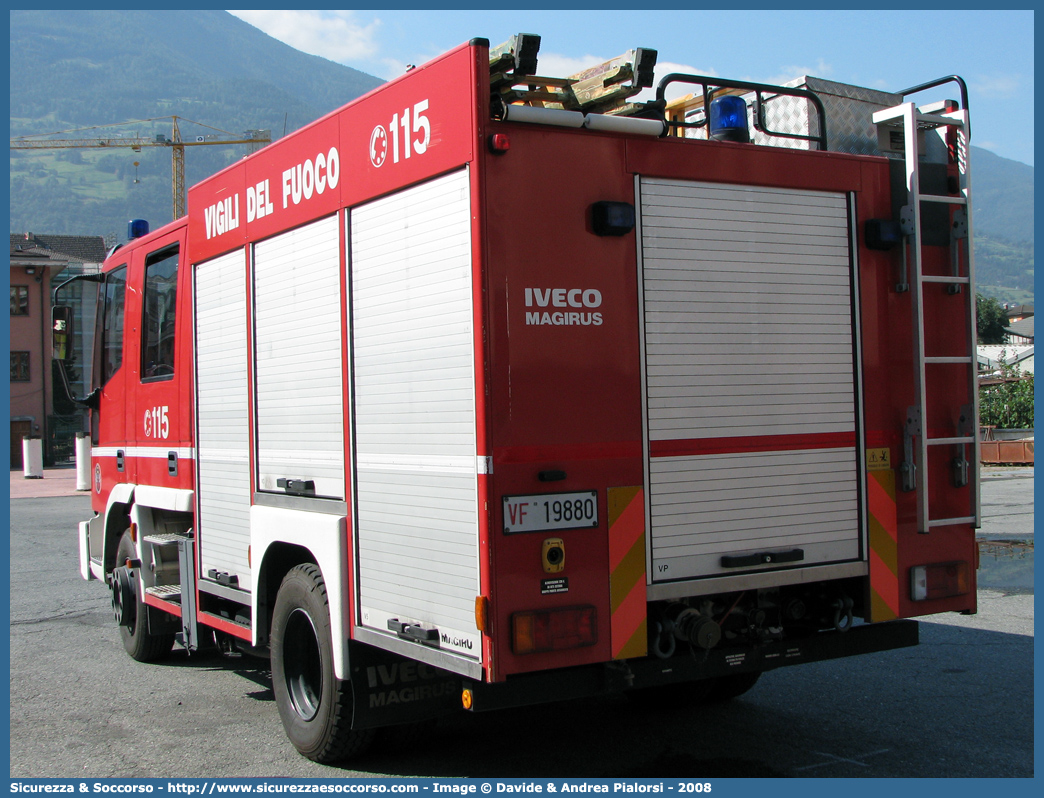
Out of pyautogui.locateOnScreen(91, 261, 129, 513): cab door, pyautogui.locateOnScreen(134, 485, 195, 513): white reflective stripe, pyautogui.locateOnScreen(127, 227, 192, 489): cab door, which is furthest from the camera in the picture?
pyautogui.locateOnScreen(91, 261, 129, 513): cab door

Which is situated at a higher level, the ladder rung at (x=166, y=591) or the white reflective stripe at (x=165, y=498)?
the white reflective stripe at (x=165, y=498)

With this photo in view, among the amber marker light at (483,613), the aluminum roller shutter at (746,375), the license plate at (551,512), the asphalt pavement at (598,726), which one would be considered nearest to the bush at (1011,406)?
the asphalt pavement at (598,726)

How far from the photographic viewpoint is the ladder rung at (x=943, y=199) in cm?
477

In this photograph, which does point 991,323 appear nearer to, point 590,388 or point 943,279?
point 943,279

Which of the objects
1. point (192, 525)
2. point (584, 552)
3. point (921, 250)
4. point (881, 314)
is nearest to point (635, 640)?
point (584, 552)

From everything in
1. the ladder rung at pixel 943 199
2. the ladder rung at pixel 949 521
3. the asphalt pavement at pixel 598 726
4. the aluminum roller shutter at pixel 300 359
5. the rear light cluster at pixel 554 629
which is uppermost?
the ladder rung at pixel 943 199

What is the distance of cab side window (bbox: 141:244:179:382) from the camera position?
22.6 feet

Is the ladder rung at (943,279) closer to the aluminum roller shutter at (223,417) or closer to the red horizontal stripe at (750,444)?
the red horizontal stripe at (750,444)

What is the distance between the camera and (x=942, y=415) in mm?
4918

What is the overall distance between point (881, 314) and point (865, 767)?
2234mm

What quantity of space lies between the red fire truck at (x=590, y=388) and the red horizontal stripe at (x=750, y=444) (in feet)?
0.05

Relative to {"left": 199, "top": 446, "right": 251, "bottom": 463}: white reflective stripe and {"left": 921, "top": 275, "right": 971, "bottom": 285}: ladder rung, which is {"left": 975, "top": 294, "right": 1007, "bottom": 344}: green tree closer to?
{"left": 921, "top": 275, "right": 971, "bottom": 285}: ladder rung

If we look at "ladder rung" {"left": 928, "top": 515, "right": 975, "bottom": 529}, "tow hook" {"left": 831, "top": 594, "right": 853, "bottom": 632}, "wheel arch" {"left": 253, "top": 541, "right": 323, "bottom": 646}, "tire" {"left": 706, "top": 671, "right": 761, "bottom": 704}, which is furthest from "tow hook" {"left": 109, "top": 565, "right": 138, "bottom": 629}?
"ladder rung" {"left": 928, "top": 515, "right": 975, "bottom": 529}

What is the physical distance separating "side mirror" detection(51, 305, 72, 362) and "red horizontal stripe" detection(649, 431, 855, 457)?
5.80 meters
